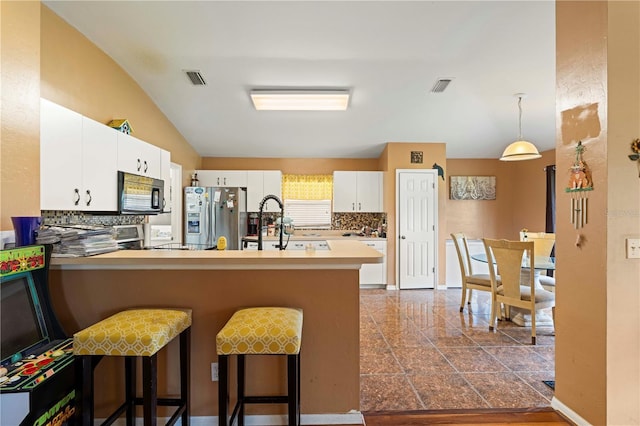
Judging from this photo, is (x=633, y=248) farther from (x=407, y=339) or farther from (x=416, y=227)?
(x=416, y=227)

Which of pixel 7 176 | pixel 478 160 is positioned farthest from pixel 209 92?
pixel 478 160

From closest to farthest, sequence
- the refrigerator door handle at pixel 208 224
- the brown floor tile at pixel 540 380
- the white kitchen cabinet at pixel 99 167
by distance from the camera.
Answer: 1. the brown floor tile at pixel 540 380
2. the white kitchen cabinet at pixel 99 167
3. the refrigerator door handle at pixel 208 224

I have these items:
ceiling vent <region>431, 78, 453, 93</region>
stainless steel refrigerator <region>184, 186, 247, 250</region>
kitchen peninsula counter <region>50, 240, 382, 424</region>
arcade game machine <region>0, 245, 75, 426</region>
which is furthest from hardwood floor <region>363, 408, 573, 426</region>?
stainless steel refrigerator <region>184, 186, 247, 250</region>

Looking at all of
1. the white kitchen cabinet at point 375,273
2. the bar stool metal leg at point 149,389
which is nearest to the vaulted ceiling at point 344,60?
the white kitchen cabinet at point 375,273

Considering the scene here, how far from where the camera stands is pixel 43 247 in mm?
1626

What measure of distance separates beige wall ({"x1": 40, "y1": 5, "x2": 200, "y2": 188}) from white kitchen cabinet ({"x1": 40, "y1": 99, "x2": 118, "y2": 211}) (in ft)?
1.33

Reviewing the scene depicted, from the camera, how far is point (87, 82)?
2.93 meters

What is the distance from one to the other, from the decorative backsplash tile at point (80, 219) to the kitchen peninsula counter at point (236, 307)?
1.19 m

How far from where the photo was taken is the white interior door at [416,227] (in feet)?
17.2

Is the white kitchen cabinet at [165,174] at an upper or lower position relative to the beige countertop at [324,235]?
upper

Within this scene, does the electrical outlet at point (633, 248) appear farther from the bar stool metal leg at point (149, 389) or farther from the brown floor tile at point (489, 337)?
the bar stool metal leg at point (149, 389)

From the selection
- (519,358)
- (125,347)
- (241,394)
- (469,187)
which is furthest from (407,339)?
(469,187)

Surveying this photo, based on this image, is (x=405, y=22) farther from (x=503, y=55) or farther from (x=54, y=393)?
(x=54, y=393)

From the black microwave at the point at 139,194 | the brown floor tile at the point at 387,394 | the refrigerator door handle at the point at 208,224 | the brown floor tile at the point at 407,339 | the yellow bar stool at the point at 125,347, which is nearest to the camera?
the yellow bar stool at the point at 125,347
